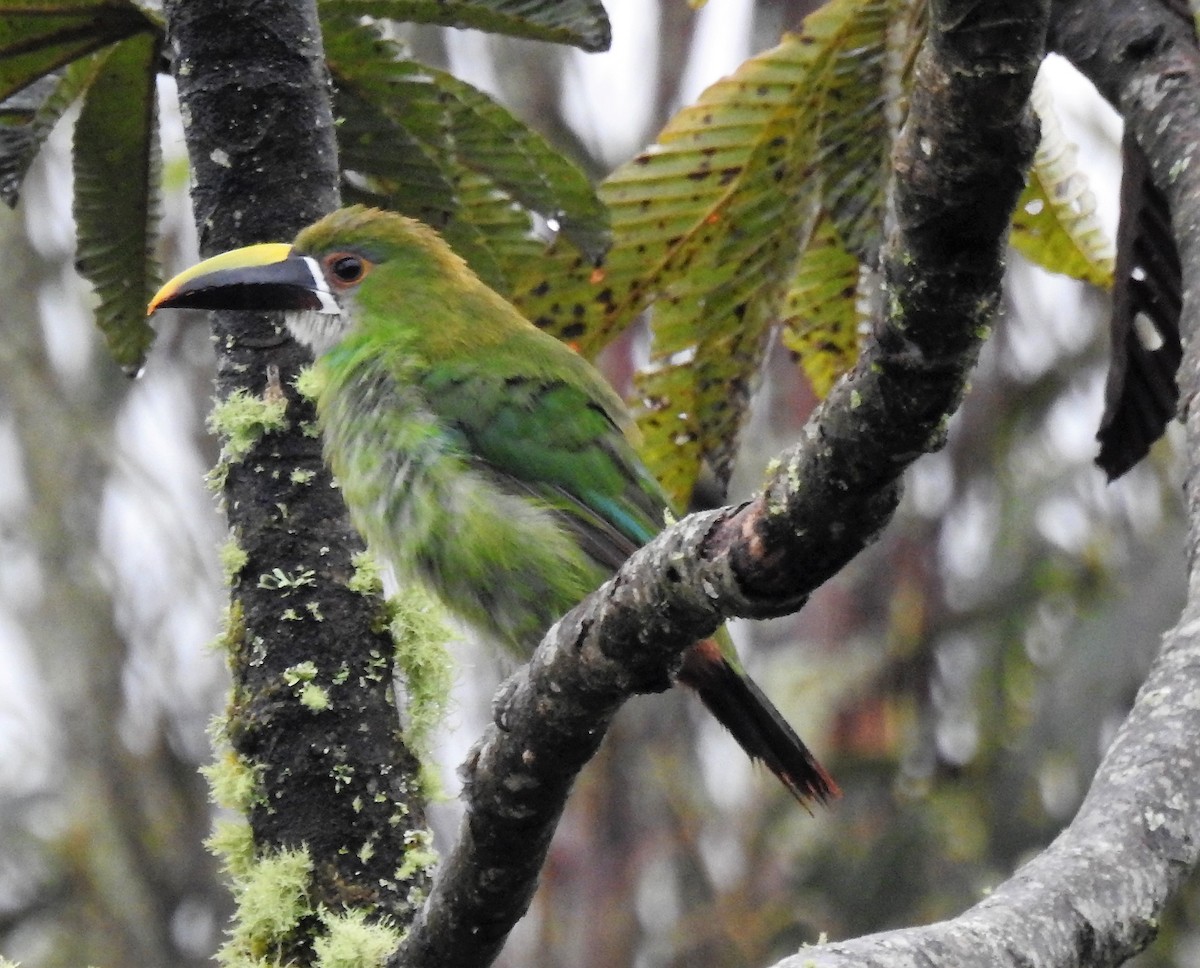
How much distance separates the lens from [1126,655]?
200 inches

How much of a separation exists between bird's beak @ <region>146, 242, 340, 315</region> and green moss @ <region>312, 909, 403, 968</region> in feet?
3.22

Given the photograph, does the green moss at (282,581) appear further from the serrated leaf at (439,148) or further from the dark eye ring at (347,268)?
the dark eye ring at (347,268)

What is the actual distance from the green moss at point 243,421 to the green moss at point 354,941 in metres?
0.69

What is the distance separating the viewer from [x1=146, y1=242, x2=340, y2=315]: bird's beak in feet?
8.75

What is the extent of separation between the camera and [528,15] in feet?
9.30

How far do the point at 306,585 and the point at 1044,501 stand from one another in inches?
172

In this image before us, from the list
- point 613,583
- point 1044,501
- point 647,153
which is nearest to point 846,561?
point 613,583

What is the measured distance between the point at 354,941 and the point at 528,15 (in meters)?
1.49

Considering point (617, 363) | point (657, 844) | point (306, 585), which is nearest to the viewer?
point (306, 585)

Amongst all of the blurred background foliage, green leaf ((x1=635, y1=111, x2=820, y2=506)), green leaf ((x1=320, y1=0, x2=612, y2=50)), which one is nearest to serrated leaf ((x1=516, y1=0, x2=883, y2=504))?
green leaf ((x1=635, y1=111, x2=820, y2=506))

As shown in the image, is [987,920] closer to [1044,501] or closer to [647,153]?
[647,153]

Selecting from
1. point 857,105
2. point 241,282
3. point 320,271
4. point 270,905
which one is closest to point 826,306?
point 857,105

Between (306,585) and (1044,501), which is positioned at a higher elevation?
(306,585)

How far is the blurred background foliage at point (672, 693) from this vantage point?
6.11m
